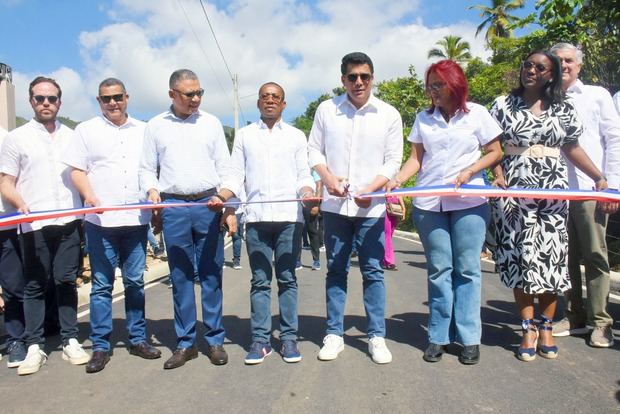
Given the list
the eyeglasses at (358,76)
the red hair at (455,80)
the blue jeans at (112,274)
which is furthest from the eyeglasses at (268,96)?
the blue jeans at (112,274)

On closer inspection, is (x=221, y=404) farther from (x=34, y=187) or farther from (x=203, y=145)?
(x=34, y=187)

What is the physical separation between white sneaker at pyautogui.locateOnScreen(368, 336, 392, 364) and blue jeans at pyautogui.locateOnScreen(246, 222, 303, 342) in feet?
1.98

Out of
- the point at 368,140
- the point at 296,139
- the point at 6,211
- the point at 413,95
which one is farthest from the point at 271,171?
the point at 413,95

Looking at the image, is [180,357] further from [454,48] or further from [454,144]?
[454,48]

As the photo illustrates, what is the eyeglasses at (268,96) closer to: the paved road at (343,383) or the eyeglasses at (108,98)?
the eyeglasses at (108,98)

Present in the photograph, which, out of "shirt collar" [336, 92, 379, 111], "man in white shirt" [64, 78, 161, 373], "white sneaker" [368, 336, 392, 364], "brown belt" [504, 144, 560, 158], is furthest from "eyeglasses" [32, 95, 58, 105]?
"brown belt" [504, 144, 560, 158]

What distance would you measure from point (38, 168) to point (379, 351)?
297cm

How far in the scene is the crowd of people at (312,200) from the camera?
398cm

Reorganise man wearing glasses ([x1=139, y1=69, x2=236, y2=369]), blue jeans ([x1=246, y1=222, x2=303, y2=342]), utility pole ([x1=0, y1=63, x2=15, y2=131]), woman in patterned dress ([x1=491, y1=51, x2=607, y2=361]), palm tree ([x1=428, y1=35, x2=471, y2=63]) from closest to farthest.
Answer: woman in patterned dress ([x1=491, y1=51, x2=607, y2=361]) < man wearing glasses ([x1=139, y1=69, x2=236, y2=369]) < blue jeans ([x1=246, y1=222, x2=303, y2=342]) < utility pole ([x1=0, y1=63, x2=15, y2=131]) < palm tree ([x1=428, y1=35, x2=471, y2=63])

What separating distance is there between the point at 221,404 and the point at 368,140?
2.11m

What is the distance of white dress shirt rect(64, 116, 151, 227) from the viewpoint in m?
4.14

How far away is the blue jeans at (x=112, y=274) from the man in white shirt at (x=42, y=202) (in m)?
0.25

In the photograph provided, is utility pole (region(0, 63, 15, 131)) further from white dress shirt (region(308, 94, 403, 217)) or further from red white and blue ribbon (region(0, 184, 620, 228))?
white dress shirt (region(308, 94, 403, 217))

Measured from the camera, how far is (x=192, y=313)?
13.8 ft
